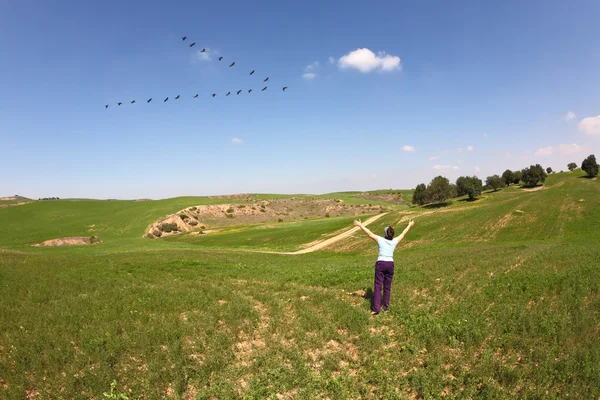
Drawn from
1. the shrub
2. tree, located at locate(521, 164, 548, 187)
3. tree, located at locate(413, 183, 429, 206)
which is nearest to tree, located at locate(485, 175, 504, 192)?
tree, located at locate(521, 164, 548, 187)

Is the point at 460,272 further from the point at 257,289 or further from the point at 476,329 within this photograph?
the point at 257,289

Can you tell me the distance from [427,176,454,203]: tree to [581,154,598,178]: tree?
179 feet

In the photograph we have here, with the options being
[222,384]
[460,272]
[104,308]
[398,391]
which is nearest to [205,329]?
[222,384]

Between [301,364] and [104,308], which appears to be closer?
[301,364]

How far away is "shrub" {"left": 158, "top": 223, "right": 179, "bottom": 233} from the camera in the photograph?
310ft

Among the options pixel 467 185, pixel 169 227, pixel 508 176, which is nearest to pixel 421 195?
pixel 467 185

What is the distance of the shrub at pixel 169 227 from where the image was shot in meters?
94.5

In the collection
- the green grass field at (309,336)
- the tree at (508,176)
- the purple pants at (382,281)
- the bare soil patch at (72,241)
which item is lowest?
the bare soil patch at (72,241)

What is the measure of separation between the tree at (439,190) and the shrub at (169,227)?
8025 cm

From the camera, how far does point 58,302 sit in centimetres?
1151

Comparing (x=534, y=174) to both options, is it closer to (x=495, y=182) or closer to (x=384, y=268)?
(x=495, y=182)

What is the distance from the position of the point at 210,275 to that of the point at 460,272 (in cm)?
1456

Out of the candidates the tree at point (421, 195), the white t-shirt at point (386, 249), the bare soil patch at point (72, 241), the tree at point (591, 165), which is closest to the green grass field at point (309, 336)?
the white t-shirt at point (386, 249)

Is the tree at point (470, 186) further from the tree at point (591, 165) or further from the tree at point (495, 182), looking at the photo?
the tree at point (591, 165)
